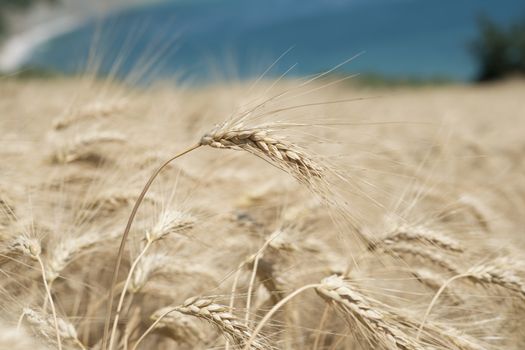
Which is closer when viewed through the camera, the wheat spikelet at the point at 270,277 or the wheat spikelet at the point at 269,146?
the wheat spikelet at the point at 269,146

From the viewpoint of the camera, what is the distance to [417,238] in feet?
4.58

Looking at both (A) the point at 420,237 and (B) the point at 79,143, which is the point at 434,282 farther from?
(B) the point at 79,143

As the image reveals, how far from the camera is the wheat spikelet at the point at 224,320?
1.04 meters

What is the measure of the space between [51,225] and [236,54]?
2033 millimetres

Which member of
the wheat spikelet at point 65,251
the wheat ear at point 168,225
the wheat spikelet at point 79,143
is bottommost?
the wheat spikelet at point 65,251

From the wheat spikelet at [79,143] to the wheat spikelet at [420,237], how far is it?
0.92 m

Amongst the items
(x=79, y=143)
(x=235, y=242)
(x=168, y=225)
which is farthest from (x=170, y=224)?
(x=79, y=143)

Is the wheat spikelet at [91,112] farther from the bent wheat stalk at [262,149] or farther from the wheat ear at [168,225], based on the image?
the bent wheat stalk at [262,149]

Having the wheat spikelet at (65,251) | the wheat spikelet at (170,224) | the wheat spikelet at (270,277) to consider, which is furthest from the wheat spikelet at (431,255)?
the wheat spikelet at (65,251)

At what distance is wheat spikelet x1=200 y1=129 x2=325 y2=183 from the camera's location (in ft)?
3.35

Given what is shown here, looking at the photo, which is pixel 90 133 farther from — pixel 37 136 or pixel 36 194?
pixel 36 194

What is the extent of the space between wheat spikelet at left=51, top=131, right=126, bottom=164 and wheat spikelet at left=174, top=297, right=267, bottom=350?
931 mm

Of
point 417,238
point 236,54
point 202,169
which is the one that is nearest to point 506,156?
point 236,54

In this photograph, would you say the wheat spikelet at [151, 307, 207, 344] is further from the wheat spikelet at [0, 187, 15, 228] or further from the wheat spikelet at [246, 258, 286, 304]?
the wheat spikelet at [0, 187, 15, 228]
